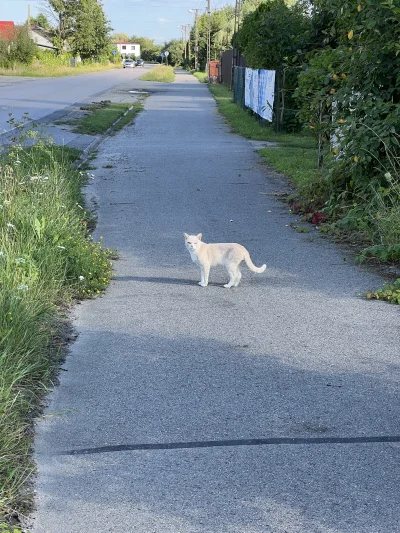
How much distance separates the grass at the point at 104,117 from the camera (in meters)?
22.2

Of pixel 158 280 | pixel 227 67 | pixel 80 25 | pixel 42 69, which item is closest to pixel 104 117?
pixel 158 280

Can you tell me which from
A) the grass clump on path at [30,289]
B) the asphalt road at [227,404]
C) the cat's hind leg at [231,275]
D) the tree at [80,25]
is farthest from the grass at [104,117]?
the tree at [80,25]

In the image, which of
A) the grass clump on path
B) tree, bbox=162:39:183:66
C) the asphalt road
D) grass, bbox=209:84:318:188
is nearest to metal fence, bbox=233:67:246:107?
grass, bbox=209:84:318:188

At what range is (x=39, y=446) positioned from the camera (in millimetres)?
4125

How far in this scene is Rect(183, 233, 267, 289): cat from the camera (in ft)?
23.2

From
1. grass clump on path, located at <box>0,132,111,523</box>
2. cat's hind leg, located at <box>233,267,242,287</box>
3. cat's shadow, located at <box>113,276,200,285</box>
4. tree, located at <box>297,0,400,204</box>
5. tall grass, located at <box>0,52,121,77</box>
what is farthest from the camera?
tall grass, located at <box>0,52,121,77</box>

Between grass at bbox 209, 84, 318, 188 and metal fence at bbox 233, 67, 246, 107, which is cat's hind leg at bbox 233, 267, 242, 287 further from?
metal fence at bbox 233, 67, 246, 107

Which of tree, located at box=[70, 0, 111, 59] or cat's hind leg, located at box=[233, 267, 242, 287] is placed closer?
cat's hind leg, located at box=[233, 267, 242, 287]

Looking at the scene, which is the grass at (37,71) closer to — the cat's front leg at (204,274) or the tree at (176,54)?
the cat's front leg at (204,274)

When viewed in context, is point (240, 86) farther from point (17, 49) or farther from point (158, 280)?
point (17, 49)

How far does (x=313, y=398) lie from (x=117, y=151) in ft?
46.0

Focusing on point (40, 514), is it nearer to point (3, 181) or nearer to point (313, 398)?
point (313, 398)

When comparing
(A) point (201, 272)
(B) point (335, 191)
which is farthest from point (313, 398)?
(B) point (335, 191)

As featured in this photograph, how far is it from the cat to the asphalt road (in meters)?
0.19
